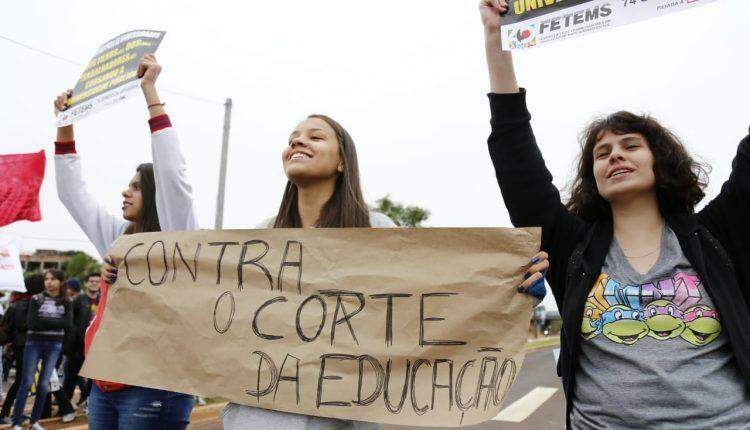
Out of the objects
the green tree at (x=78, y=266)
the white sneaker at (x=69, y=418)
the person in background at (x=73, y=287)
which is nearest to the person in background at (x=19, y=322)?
the white sneaker at (x=69, y=418)

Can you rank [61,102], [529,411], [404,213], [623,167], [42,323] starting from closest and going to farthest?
1. [623,167]
2. [61,102]
3. [42,323]
4. [529,411]
5. [404,213]

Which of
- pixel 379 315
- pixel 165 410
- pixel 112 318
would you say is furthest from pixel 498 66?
pixel 165 410

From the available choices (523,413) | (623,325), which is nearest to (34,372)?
(523,413)

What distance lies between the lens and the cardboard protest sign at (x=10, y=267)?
672 centimetres

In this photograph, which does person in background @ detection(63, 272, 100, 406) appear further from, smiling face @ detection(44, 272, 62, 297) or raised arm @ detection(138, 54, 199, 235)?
raised arm @ detection(138, 54, 199, 235)

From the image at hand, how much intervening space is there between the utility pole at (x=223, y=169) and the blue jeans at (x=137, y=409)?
9959mm

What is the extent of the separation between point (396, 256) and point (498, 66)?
779 millimetres

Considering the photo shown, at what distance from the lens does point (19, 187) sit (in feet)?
15.3

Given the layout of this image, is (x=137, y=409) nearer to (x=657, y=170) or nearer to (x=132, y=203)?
(x=132, y=203)

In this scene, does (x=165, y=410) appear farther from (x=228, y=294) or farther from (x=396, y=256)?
(x=396, y=256)

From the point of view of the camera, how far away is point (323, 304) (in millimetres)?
1750

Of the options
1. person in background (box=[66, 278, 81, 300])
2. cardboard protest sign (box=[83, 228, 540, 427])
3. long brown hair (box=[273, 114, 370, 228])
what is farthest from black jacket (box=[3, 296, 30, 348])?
long brown hair (box=[273, 114, 370, 228])

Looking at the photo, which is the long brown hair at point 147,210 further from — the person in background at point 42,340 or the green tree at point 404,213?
the green tree at point 404,213

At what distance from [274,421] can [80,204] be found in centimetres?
168
